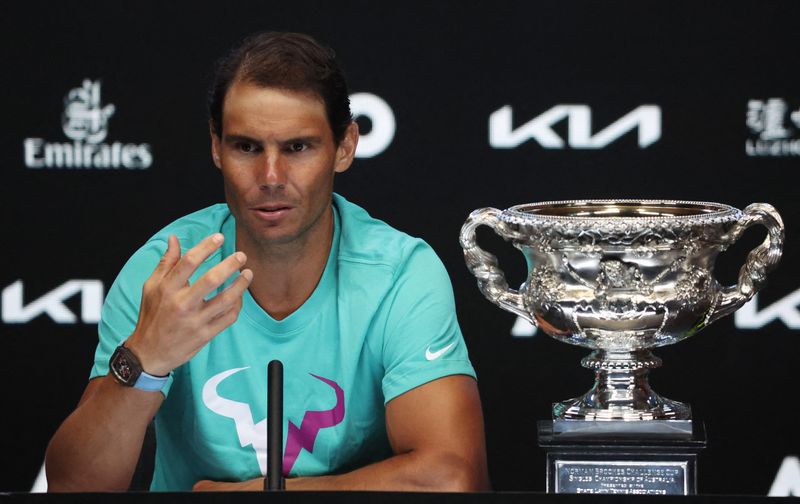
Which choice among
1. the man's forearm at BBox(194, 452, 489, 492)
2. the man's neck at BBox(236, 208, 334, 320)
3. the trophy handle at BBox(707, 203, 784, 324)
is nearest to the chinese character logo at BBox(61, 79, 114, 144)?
the man's neck at BBox(236, 208, 334, 320)

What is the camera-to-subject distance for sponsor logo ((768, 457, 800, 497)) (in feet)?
11.5

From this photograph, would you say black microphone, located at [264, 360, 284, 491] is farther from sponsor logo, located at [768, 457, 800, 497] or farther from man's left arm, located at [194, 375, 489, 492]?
sponsor logo, located at [768, 457, 800, 497]

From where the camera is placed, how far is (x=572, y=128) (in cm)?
337

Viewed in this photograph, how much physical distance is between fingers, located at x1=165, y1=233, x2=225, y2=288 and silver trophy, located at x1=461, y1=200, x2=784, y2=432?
0.37 m

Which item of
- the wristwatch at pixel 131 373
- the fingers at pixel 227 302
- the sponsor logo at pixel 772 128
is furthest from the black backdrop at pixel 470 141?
the fingers at pixel 227 302

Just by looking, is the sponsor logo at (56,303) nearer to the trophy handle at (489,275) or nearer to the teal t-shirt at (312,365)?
the teal t-shirt at (312,365)

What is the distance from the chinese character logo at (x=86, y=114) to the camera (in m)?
3.39

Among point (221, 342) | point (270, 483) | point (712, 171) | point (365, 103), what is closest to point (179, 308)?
point (270, 483)

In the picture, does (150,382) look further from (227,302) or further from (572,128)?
(572,128)

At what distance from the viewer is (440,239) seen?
11.3ft

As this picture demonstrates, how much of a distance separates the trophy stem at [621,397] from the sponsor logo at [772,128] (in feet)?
4.61

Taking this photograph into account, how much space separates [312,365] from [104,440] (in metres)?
0.42

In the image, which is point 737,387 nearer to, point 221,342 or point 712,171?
point 712,171

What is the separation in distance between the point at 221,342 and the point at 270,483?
75cm
